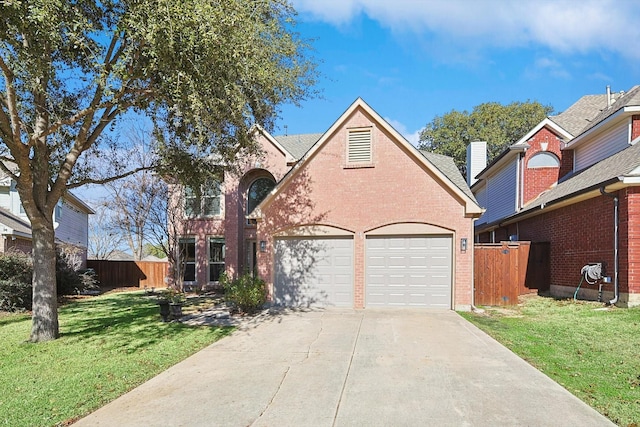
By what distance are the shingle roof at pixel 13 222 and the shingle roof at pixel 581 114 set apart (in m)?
24.0

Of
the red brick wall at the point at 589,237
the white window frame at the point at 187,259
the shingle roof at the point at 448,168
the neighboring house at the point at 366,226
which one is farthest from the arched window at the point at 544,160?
the white window frame at the point at 187,259

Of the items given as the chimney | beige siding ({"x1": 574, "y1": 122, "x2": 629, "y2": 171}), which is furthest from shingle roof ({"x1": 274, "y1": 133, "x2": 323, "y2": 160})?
the chimney

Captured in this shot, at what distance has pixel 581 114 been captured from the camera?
19.2 m

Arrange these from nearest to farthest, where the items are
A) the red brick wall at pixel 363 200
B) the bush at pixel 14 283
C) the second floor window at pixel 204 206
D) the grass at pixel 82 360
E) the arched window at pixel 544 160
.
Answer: the grass at pixel 82 360 → the red brick wall at pixel 363 200 → the bush at pixel 14 283 → the arched window at pixel 544 160 → the second floor window at pixel 204 206

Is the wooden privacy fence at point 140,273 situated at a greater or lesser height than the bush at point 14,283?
lesser

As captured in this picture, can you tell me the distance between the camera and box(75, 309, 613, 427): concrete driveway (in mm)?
4469

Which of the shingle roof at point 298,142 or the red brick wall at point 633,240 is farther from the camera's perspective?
the shingle roof at point 298,142

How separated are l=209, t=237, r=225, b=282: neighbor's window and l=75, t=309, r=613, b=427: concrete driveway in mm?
10845

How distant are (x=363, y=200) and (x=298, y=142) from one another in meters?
8.23

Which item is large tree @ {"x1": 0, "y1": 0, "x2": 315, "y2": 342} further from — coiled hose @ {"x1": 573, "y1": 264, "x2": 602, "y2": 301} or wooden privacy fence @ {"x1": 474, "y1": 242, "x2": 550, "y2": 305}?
coiled hose @ {"x1": 573, "y1": 264, "x2": 602, "y2": 301}

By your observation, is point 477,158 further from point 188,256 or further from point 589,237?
point 188,256

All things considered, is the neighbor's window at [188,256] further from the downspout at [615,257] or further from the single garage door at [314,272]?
the downspout at [615,257]

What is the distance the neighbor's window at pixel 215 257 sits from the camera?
18922 millimetres

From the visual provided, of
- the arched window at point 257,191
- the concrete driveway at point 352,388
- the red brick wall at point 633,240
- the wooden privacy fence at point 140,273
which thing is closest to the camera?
the concrete driveway at point 352,388
